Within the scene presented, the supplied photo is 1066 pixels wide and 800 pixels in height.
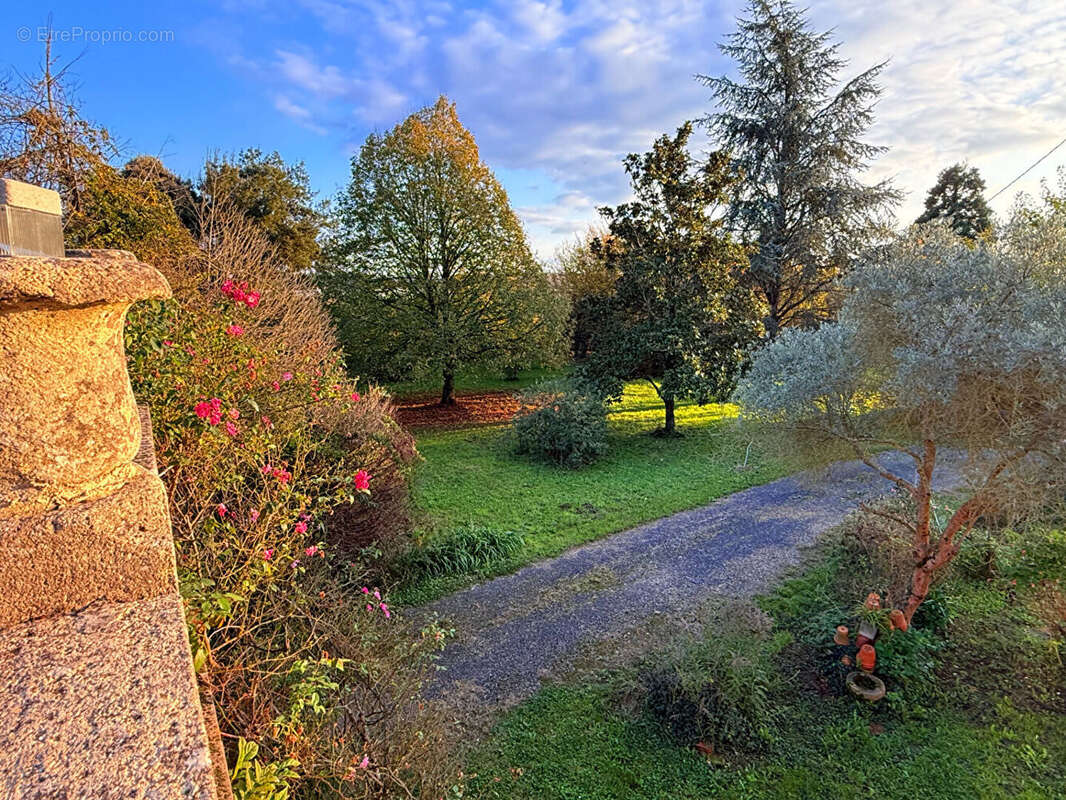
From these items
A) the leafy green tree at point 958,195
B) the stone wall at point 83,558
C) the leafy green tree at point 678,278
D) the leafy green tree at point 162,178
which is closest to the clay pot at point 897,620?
the stone wall at point 83,558

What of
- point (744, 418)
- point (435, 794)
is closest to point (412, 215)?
point (744, 418)

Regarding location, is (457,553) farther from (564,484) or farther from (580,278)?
(580,278)

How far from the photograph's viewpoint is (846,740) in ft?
13.5

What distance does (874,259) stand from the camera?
5344mm

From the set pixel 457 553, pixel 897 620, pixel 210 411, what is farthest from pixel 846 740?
pixel 210 411

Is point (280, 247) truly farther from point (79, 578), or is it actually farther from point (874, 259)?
point (79, 578)

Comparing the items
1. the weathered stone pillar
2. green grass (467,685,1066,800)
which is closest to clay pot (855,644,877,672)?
green grass (467,685,1066,800)

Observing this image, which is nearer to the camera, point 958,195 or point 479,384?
point 479,384

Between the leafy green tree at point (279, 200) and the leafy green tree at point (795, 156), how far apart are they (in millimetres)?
13226

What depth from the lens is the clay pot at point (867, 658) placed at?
4602 mm

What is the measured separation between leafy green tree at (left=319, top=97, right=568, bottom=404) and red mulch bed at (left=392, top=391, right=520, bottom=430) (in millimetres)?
1545

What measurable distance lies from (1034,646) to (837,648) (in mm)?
1845

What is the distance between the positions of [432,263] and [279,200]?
19.7 feet

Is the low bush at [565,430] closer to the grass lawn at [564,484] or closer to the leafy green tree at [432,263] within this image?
the grass lawn at [564,484]
